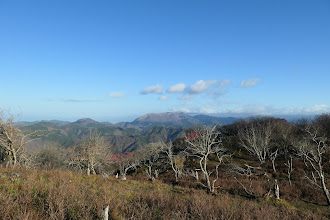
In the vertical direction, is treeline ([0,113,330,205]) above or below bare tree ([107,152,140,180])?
above

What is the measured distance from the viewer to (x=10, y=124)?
16703mm

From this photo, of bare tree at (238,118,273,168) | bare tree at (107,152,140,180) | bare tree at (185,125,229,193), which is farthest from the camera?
bare tree at (107,152,140,180)

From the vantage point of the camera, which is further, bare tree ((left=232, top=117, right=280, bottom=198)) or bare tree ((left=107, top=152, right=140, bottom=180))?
bare tree ((left=107, top=152, right=140, bottom=180))

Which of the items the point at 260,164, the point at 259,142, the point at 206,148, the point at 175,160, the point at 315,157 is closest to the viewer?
the point at 315,157

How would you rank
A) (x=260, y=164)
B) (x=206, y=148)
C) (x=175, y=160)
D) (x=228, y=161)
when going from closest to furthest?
(x=206, y=148) < (x=260, y=164) < (x=175, y=160) < (x=228, y=161)

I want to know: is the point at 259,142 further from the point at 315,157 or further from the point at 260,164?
the point at 315,157

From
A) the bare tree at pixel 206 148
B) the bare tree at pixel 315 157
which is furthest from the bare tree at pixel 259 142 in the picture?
the bare tree at pixel 206 148

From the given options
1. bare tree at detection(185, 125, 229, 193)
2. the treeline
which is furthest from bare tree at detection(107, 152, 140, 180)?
bare tree at detection(185, 125, 229, 193)

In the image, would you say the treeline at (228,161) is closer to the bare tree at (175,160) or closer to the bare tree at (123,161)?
the bare tree at (175,160)

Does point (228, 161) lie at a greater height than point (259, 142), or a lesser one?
lesser

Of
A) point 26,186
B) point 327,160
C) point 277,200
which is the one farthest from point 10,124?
point 327,160

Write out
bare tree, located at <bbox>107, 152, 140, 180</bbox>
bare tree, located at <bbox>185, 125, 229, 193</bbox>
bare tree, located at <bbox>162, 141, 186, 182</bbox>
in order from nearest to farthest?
bare tree, located at <bbox>185, 125, 229, 193</bbox>
bare tree, located at <bbox>162, 141, 186, 182</bbox>
bare tree, located at <bbox>107, 152, 140, 180</bbox>

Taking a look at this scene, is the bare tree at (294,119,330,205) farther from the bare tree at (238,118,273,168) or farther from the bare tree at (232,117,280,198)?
the bare tree at (238,118,273,168)

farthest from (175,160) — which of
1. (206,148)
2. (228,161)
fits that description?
(206,148)
